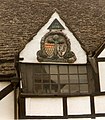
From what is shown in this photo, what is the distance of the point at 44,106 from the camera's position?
1134 cm

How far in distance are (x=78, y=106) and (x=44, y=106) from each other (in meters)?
1.17

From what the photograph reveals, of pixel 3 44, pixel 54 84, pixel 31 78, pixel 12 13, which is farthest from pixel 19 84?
pixel 12 13

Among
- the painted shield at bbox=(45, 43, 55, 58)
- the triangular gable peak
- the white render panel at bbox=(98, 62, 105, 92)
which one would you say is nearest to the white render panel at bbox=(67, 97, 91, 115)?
the white render panel at bbox=(98, 62, 105, 92)

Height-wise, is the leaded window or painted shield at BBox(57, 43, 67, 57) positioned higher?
painted shield at BBox(57, 43, 67, 57)

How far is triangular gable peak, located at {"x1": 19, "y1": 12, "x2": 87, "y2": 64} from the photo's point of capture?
11.9m

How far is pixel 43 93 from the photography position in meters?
11.5

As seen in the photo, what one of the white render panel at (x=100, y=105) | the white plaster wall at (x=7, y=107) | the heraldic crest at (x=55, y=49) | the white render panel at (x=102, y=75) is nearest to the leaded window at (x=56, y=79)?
the heraldic crest at (x=55, y=49)

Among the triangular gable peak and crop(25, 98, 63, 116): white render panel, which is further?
the triangular gable peak

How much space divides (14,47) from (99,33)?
12.4ft

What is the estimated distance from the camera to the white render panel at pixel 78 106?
11523 millimetres

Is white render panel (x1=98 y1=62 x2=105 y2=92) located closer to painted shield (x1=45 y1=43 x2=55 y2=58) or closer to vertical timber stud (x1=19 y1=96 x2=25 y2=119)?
painted shield (x1=45 y1=43 x2=55 y2=58)

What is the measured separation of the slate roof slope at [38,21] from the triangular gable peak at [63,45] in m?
0.16

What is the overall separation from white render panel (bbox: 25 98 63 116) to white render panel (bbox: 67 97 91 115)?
32 cm

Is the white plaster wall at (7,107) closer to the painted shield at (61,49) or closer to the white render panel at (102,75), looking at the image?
the painted shield at (61,49)
